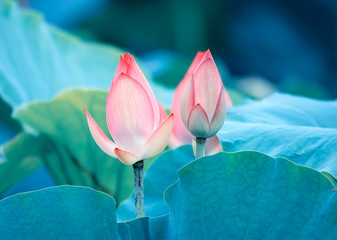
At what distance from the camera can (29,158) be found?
0.89m

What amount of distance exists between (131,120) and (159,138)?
3cm

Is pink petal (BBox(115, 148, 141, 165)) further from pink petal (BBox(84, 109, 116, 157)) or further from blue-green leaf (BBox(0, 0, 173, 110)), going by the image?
blue-green leaf (BBox(0, 0, 173, 110))

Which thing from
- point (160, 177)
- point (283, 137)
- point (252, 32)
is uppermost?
point (283, 137)

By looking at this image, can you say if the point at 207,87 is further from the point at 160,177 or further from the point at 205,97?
the point at 160,177

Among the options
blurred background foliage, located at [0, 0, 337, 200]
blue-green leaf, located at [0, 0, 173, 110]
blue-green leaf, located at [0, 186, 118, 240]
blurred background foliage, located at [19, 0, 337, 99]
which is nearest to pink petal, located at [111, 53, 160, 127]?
blue-green leaf, located at [0, 186, 118, 240]

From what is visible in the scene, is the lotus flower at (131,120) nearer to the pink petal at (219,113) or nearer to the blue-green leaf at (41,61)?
the pink petal at (219,113)

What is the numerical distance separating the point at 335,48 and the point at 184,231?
3.22 m

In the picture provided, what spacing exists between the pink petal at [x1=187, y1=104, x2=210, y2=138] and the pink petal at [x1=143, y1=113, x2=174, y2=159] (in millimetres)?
29

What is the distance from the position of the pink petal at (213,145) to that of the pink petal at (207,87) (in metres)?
0.12

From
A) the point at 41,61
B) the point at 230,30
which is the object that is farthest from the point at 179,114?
the point at 230,30

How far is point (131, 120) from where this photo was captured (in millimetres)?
452

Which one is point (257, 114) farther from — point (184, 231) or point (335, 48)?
point (335, 48)

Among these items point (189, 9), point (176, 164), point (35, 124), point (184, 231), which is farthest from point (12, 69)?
point (189, 9)

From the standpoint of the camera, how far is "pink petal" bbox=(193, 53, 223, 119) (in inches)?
18.5
